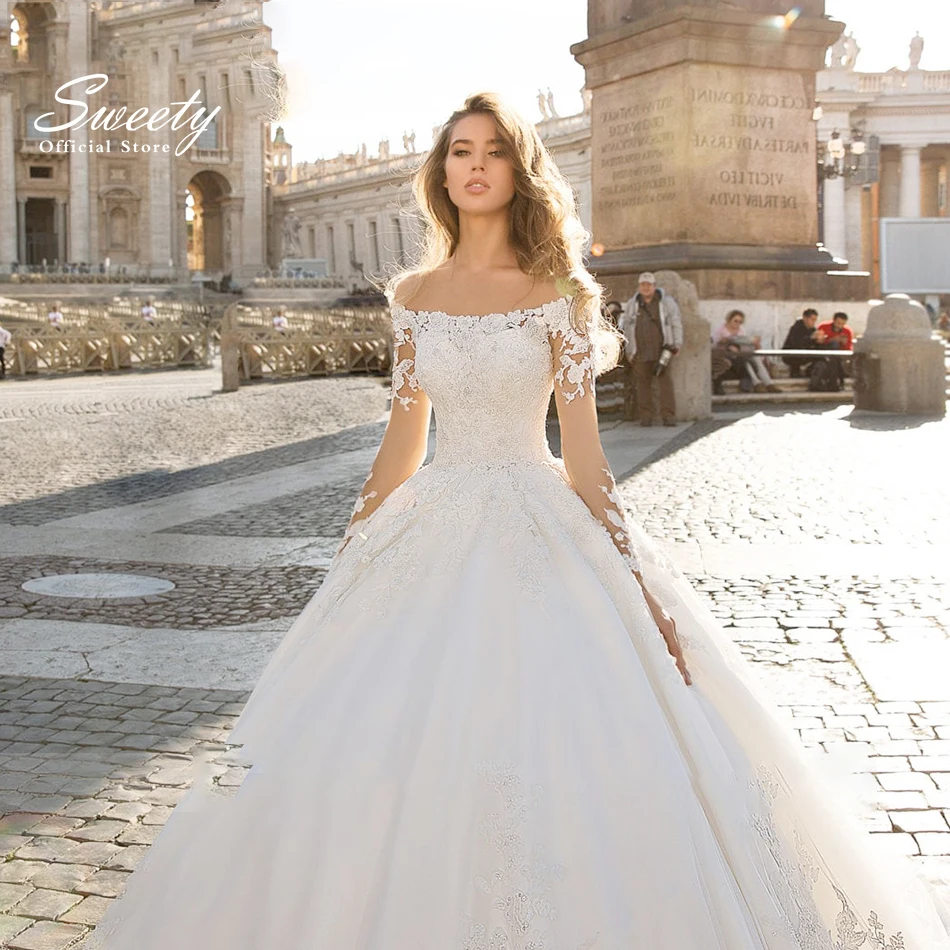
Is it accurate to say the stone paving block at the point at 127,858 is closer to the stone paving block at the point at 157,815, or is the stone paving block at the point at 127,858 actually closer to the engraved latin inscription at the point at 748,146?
the stone paving block at the point at 157,815

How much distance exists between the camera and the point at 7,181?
216ft

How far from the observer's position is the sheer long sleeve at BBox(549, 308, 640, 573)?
2.52 metres

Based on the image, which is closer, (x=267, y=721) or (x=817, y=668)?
(x=267, y=721)

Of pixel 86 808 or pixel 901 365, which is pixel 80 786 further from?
pixel 901 365

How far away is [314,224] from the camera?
79.6m

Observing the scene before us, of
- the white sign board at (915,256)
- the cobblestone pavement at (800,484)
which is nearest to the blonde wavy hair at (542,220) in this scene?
the cobblestone pavement at (800,484)

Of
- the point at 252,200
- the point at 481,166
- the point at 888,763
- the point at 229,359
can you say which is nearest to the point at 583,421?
the point at 481,166

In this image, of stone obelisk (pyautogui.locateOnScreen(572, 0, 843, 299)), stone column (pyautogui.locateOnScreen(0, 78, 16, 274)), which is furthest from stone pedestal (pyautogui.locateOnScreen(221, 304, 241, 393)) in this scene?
stone column (pyautogui.locateOnScreen(0, 78, 16, 274))

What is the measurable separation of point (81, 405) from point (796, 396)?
9474 mm

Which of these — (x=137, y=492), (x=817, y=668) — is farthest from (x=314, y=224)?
(x=817, y=668)

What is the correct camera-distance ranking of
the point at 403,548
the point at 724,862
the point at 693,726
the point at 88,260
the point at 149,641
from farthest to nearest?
the point at 88,260, the point at 149,641, the point at 403,548, the point at 693,726, the point at 724,862

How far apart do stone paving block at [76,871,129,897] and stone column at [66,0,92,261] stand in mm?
66950

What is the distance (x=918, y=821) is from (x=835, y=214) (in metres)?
55.4

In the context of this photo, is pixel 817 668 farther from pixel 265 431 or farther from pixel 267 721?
pixel 265 431
